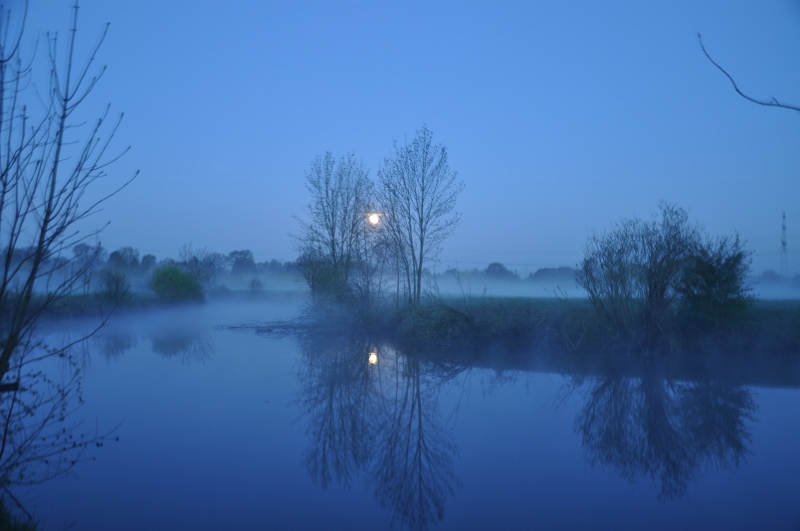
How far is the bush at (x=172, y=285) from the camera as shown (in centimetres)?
4309

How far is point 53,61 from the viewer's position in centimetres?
555

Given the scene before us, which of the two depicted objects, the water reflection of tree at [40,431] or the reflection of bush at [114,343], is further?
the reflection of bush at [114,343]

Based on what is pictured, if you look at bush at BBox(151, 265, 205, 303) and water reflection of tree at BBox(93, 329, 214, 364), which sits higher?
bush at BBox(151, 265, 205, 303)

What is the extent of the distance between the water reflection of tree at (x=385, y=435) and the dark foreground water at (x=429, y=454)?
39 mm

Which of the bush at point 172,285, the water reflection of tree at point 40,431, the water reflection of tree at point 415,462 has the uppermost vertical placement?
→ the bush at point 172,285

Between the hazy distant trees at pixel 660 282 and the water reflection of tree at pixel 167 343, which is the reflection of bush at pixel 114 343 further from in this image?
the hazy distant trees at pixel 660 282

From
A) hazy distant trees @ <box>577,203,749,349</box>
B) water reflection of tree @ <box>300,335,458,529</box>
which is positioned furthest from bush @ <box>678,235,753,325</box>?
water reflection of tree @ <box>300,335,458,529</box>

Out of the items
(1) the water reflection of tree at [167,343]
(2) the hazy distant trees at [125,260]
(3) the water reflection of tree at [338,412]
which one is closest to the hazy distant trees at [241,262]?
(2) the hazy distant trees at [125,260]

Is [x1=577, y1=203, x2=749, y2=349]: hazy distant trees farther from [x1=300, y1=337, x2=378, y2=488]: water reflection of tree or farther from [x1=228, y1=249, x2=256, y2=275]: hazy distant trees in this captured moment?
[x1=228, y1=249, x2=256, y2=275]: hazy distant trees

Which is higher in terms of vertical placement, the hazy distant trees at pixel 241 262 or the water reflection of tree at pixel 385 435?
the hazy distant trees at pixel 241 262

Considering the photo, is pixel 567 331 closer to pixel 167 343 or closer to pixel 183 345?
pixel 183 345

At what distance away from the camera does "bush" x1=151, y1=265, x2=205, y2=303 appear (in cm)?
4309

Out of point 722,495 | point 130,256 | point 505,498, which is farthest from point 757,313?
point 130,256

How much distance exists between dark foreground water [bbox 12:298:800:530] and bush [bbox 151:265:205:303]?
89.6 feet
